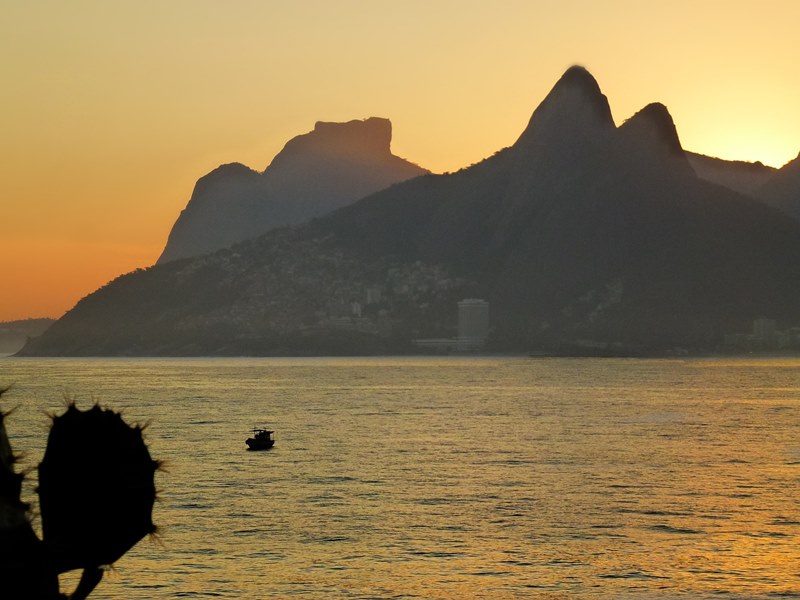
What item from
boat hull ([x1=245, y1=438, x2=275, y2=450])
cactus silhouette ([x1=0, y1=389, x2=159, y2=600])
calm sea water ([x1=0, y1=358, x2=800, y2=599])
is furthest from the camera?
boat hull ([x1=245, y1=438, x2=275, y2=450])

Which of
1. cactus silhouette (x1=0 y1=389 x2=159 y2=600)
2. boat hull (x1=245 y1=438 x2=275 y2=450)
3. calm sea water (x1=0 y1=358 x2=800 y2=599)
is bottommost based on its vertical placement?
calm sea water (x1=0 y1=358 x2=800 y2=599)

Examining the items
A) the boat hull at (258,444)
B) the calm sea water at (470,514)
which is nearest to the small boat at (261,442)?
the boat hull at (258,444)

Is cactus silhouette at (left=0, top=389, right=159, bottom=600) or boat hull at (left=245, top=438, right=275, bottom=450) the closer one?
cactus silhouette at (left=0, top=389, right=159, bottom=600)

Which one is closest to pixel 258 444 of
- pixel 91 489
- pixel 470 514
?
pixel 470 514

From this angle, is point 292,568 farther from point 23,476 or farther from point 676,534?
point 23,476

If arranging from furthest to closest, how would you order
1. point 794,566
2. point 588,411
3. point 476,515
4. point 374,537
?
point 588,411
point 476,515
point 374,537
point 794,566

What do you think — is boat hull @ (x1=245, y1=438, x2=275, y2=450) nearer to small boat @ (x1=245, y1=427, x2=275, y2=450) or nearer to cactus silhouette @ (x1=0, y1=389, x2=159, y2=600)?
small boat @ (x1=245, y1=427, x2=275, y2=450)

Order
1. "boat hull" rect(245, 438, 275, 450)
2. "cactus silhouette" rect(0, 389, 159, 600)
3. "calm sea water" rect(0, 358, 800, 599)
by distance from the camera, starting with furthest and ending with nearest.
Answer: "boat hull" rect(245, 438, 275, 450), "calm sea water" rect(0, 358, 800, 599), "cactus silhouette" rect(0, 389, 159, 600)

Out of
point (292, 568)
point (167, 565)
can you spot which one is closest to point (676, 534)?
point (292, 568)

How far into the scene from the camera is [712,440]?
12156 centimetres

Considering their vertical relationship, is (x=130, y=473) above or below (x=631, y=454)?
above

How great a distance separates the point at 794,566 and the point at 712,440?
73.1m

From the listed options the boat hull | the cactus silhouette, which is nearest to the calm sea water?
the boat hull

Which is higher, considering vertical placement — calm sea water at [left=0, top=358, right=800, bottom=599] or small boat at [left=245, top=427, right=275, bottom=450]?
small boat at [left=245, top=427, right=275, bottom=450]
